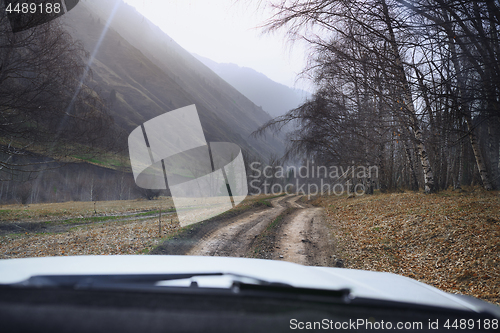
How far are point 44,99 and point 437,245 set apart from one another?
1342 centimetres

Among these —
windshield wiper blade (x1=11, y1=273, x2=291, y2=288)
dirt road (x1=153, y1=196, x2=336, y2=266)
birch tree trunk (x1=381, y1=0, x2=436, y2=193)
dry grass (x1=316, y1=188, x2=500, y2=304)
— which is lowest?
dirt road (x1=153, y1=196, x2=336, y2=266)

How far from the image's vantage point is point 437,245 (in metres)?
7.26

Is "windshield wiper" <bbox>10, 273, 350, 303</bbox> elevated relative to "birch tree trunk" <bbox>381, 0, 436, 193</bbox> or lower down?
lower down

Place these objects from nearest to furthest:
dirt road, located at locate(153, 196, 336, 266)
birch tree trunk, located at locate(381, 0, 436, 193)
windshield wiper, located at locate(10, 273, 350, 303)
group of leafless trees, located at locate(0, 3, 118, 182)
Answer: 1. windshield wiper, located at locate(10, 273, 350, 303)
2. birch tree trunk, located at locate(381, 0, 436, 193)
3. dirt road, located at locate(153, 196, 336, 266)
4. group of leafless trees, located at locate(0, 3, 118, 182)

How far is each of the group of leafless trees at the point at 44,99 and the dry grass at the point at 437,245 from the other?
1052 centimetres

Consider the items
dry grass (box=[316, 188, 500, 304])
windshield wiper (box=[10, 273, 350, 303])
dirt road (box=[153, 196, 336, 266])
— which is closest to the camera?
windshield wiper (box=[10, 273, 350, 303])

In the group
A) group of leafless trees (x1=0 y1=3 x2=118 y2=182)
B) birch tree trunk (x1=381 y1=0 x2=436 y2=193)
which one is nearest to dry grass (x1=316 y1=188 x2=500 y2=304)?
birch tree trunk (x1=381 y1=0 x2=436 y2=193)

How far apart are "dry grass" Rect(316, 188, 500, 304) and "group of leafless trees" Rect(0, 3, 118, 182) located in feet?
34.5

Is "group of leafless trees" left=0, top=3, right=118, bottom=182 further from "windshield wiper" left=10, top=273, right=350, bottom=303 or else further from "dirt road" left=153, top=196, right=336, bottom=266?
"windshield wiper" left=10, top=273, right=350, bottom=303

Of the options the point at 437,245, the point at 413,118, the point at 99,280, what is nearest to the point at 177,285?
the point at 99,280

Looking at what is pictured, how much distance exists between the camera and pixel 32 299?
3.17ft

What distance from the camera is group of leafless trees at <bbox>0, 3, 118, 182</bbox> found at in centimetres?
877

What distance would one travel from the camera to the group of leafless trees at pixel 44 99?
8766 millimetres

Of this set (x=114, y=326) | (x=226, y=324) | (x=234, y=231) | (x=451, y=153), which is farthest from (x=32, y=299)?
(x=451, y=153)
